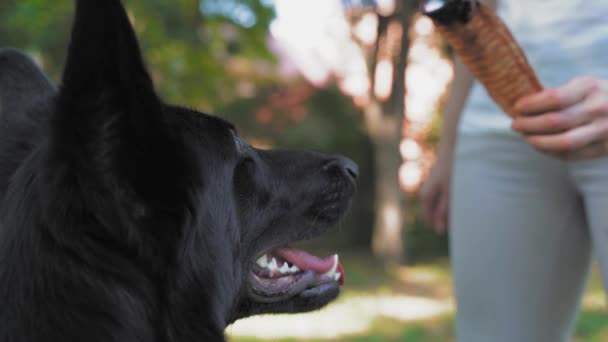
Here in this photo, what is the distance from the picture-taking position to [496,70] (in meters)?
2.12

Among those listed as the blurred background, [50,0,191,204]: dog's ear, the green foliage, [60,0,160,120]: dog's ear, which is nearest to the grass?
the blurred background

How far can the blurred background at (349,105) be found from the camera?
7.60 m

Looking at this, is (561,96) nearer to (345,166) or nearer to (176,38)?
(345,166)

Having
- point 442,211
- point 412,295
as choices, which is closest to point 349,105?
point 412,295

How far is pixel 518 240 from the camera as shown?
7.73 ft

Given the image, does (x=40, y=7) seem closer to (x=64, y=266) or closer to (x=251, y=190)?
(x=251, y=190)

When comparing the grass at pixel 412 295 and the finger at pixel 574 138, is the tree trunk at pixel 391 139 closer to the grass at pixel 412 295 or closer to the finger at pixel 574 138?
the grass at pixel 412 295

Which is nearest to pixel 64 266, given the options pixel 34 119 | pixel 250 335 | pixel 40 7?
pixel 34 119

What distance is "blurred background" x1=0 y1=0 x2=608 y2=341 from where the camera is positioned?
7602mm

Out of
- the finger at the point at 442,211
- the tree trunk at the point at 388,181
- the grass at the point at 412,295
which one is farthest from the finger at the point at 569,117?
the tree trunk at the point at 388,181

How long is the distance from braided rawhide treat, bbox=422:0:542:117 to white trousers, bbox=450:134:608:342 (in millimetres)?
242

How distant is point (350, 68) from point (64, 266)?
1379 cm

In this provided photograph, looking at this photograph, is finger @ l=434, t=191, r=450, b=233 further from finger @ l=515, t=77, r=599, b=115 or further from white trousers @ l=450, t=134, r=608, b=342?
finger @ l=515, t=77, r=599, b=115

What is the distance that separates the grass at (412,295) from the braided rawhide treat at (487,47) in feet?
→ 6.91
